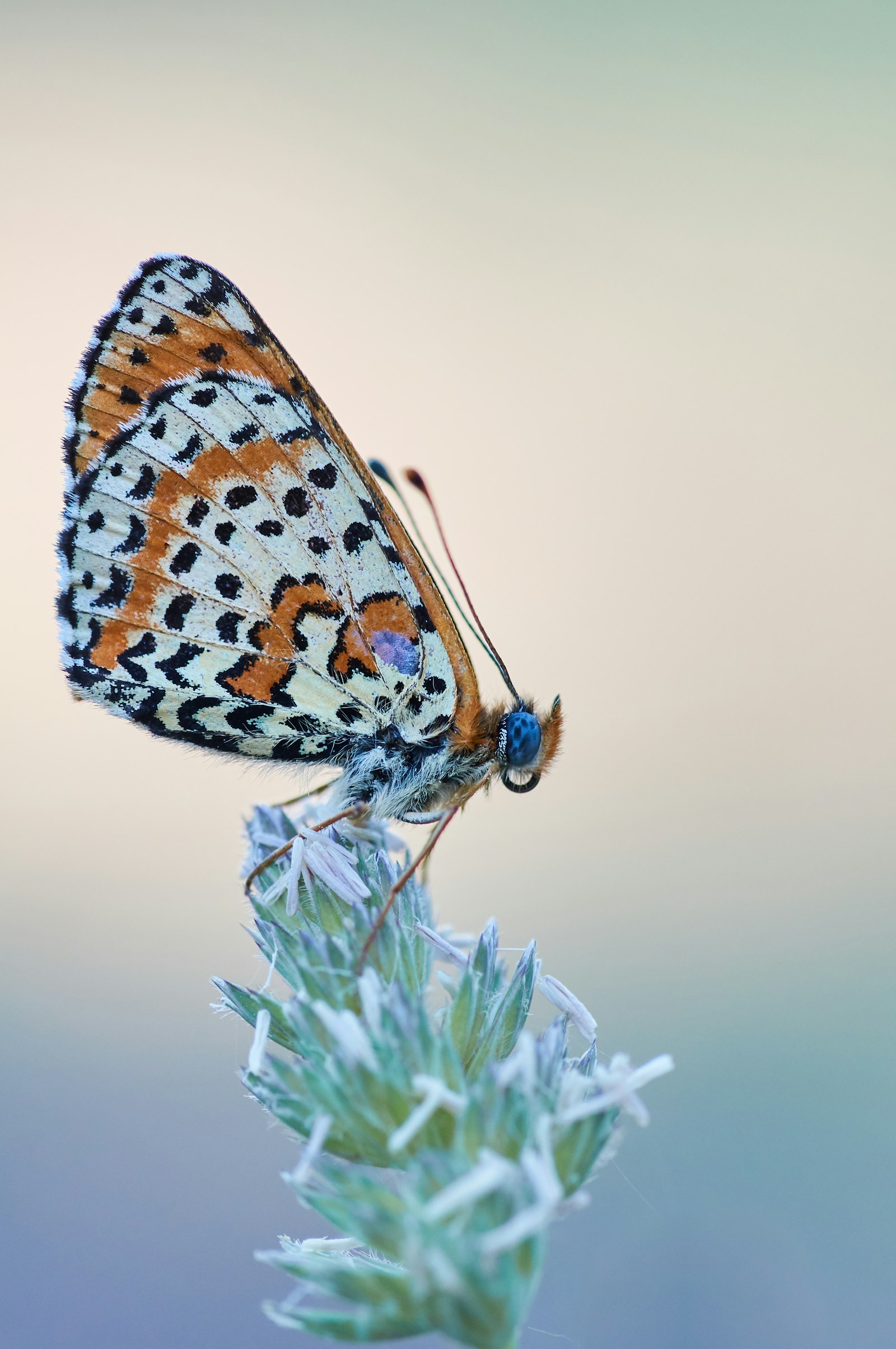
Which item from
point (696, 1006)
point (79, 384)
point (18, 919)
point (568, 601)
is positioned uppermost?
point (568, 601)

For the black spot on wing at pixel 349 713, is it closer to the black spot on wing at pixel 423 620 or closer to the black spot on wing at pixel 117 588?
the black spot on wing at pixel 423 620

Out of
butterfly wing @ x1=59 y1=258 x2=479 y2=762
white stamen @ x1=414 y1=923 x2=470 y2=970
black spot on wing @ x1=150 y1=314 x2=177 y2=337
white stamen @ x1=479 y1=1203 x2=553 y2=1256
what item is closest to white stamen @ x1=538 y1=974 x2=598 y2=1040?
white stamen @ x1=414 y1=923 x2=470 y2=970

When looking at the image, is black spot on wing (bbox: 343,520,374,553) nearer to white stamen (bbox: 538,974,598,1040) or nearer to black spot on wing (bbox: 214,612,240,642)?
black spot on wing (bbox: 214,612,240,642)

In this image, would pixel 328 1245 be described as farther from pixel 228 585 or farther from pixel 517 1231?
pixel 228 585

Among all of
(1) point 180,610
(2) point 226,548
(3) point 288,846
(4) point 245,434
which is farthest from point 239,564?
(3) point 288,846

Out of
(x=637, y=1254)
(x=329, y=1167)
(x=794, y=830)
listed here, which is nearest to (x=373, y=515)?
(x=329, y=1167)

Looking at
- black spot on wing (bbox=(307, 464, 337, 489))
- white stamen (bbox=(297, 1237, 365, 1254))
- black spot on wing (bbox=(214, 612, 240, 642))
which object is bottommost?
white stamen (bbox=(297, 1237, 365, 1254))

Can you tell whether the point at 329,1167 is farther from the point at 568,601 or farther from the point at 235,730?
the point at 568,601
